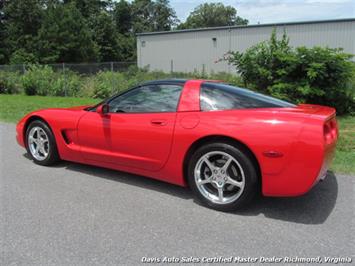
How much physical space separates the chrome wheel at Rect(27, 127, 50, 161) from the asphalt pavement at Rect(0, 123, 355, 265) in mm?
597

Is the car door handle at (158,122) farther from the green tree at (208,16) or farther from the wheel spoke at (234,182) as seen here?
the green tree at (208,16)

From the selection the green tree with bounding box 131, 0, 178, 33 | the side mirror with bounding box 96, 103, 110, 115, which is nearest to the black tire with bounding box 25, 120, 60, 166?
the side mirror with bounding box 96, 103, 110, 115

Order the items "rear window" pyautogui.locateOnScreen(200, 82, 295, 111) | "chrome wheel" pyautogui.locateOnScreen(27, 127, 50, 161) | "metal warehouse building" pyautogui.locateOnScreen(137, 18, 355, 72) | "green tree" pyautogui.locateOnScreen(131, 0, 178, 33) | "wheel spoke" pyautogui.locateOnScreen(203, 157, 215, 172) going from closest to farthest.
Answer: "wheel spoke" pyautogui.locateOnScreen(203, 157, 215, 172) < "rear window" pyautogui.locateOnScreen(200, 82, 295, 111) < "chrome wheel" pyautogui.locateOnScreen(27, 127, 50, 161) < "metal warehouse building" pyautogui.locateOnScreen(137, 18, 355, 72) < "green tree" pyautogui.locateOnScreen(131, 0, 178, 33)

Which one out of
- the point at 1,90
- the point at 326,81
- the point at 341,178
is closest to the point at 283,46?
the point at 326,81

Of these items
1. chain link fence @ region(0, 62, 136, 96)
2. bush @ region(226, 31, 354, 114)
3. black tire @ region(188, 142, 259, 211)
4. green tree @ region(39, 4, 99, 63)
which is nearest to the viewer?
black tire @ region(188, 142, 259, 211)

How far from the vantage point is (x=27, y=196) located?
4270mm

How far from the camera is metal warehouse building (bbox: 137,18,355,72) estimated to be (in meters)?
29.0

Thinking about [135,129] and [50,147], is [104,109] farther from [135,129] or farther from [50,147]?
[50,147]

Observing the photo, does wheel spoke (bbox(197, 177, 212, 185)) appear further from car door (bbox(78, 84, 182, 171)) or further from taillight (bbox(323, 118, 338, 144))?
taillight (bbox(323, 118, 338, 144))

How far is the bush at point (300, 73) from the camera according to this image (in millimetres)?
9414

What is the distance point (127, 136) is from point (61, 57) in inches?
1845

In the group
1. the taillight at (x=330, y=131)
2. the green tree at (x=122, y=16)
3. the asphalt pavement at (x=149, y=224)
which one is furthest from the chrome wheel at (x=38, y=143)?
the green tree at (x=122, y=16)

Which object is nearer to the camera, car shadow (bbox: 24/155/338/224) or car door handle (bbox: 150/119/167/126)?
car shadow (bbox: 24/155/338/224)

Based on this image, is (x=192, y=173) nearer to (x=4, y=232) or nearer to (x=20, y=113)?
(x=4, y=232)
